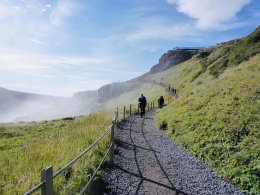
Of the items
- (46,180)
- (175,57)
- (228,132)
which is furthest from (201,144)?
(175,57)

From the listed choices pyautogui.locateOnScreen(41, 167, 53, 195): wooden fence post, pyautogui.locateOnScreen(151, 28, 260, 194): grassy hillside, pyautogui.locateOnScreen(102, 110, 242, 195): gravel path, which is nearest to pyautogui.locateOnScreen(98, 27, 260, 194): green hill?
pyautogui.locateOnScreen(151, 28, 260, 194): grassy hillside

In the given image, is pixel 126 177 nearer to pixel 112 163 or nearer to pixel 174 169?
pixel 112 163

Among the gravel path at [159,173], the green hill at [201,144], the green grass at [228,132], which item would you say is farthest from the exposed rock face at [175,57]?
the gravel path at [159,173]

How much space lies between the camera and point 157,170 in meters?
11.5

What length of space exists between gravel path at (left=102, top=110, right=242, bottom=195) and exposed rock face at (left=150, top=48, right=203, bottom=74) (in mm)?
124864

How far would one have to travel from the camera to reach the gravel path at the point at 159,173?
9602 mm

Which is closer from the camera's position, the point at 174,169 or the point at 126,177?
the point at 126,177

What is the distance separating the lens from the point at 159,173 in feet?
36.7

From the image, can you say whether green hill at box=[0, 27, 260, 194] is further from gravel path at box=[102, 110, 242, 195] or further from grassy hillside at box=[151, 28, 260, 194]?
gravel path at box=[102, 110, 242, 195]

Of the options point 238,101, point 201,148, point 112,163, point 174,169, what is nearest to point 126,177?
point 112,163

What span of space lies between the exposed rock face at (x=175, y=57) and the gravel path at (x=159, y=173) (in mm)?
124864

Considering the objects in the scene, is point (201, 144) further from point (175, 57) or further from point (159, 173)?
point (175, 57)

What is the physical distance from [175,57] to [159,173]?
135992 mm

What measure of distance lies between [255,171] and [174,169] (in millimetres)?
2845
